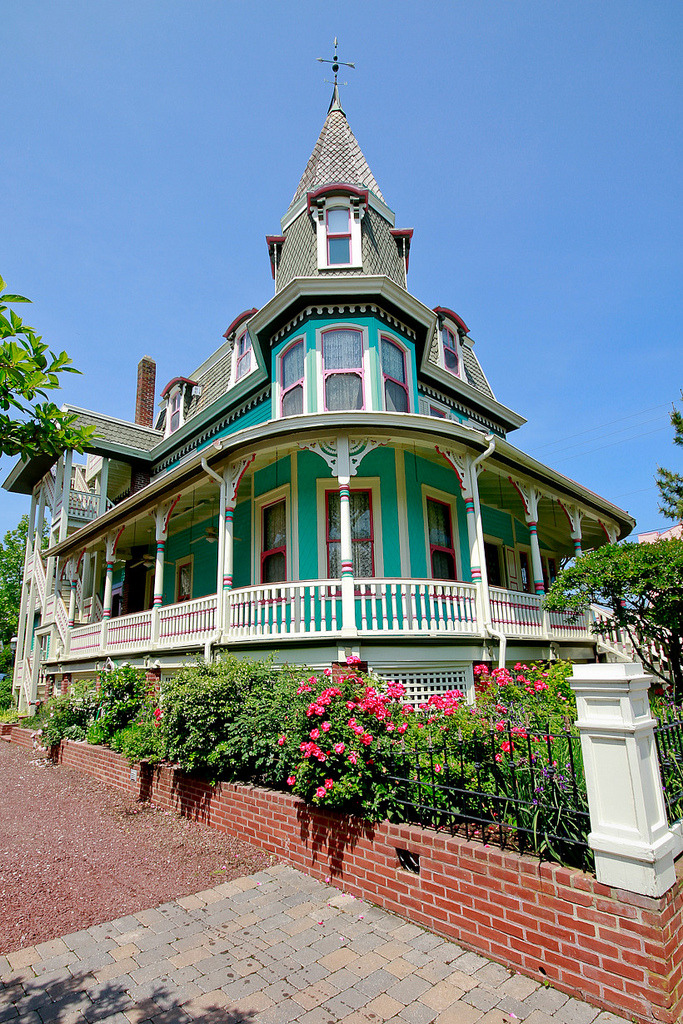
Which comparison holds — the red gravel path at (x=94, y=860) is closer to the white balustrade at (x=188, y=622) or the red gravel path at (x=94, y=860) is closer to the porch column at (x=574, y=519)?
the white balustrade at (x=188, y=622)

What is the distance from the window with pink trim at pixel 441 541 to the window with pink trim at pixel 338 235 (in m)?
5.88

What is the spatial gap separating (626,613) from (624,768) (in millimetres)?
7643

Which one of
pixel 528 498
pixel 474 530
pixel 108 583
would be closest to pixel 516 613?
pixel 474 530

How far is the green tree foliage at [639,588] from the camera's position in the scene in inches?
364

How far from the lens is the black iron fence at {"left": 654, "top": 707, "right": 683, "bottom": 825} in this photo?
12.9 ft

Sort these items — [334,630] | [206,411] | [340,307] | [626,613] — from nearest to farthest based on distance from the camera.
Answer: [334,630]
[626,613]
[340,307]
[206,411]

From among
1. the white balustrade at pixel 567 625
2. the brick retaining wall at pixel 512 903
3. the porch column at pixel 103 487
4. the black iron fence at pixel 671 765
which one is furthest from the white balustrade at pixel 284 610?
the porch column at pixel 103 487

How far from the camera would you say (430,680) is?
30.6 ft

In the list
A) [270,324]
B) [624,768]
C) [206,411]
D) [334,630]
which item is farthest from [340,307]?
[624,768]

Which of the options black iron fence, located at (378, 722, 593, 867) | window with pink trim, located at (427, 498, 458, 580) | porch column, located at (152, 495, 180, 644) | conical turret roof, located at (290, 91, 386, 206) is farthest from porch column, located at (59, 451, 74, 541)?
black iron fence, located at (378, 722, 593, 867)

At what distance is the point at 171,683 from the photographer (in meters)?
8.16

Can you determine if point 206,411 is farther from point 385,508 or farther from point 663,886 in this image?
point 663,886

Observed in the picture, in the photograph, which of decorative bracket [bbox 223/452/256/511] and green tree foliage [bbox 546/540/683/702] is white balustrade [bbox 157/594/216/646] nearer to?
decorative bracket [bbox 223/452/256/511]

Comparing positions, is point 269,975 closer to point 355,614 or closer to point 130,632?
point 355,614
